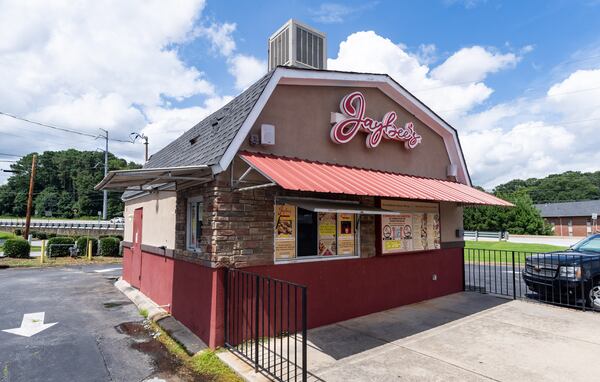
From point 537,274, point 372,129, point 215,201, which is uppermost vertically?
point 372,129

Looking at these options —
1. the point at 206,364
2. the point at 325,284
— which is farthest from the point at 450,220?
the point at 206,364

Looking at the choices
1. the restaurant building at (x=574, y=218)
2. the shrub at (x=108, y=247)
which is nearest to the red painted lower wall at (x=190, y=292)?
the shrub at (x=108, y=247)

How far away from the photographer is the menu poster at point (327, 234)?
7098 mm

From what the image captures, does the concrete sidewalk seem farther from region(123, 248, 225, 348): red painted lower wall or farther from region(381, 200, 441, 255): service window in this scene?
region(123, 248, 225, 348): red painted lower wall

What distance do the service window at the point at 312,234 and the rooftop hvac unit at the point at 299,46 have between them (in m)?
4.16

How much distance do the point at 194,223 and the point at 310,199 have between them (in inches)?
96.1

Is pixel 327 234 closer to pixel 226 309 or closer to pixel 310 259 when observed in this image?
pixel 310 259

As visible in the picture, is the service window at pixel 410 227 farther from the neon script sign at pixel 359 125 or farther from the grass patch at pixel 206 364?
the grass patch at pixel 206 364

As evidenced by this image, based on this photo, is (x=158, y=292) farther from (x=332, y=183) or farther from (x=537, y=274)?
(x=537, y=274)

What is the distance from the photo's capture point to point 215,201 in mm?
5656

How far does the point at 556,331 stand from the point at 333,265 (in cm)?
435

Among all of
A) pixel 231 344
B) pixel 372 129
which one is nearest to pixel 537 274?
pixel 372 129

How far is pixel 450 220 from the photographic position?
407 inches

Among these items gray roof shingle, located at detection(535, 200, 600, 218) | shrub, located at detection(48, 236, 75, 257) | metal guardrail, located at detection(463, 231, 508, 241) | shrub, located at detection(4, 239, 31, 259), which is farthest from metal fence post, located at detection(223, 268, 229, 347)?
gray roof shingle, located at detection(535, 200, 600, 218)
